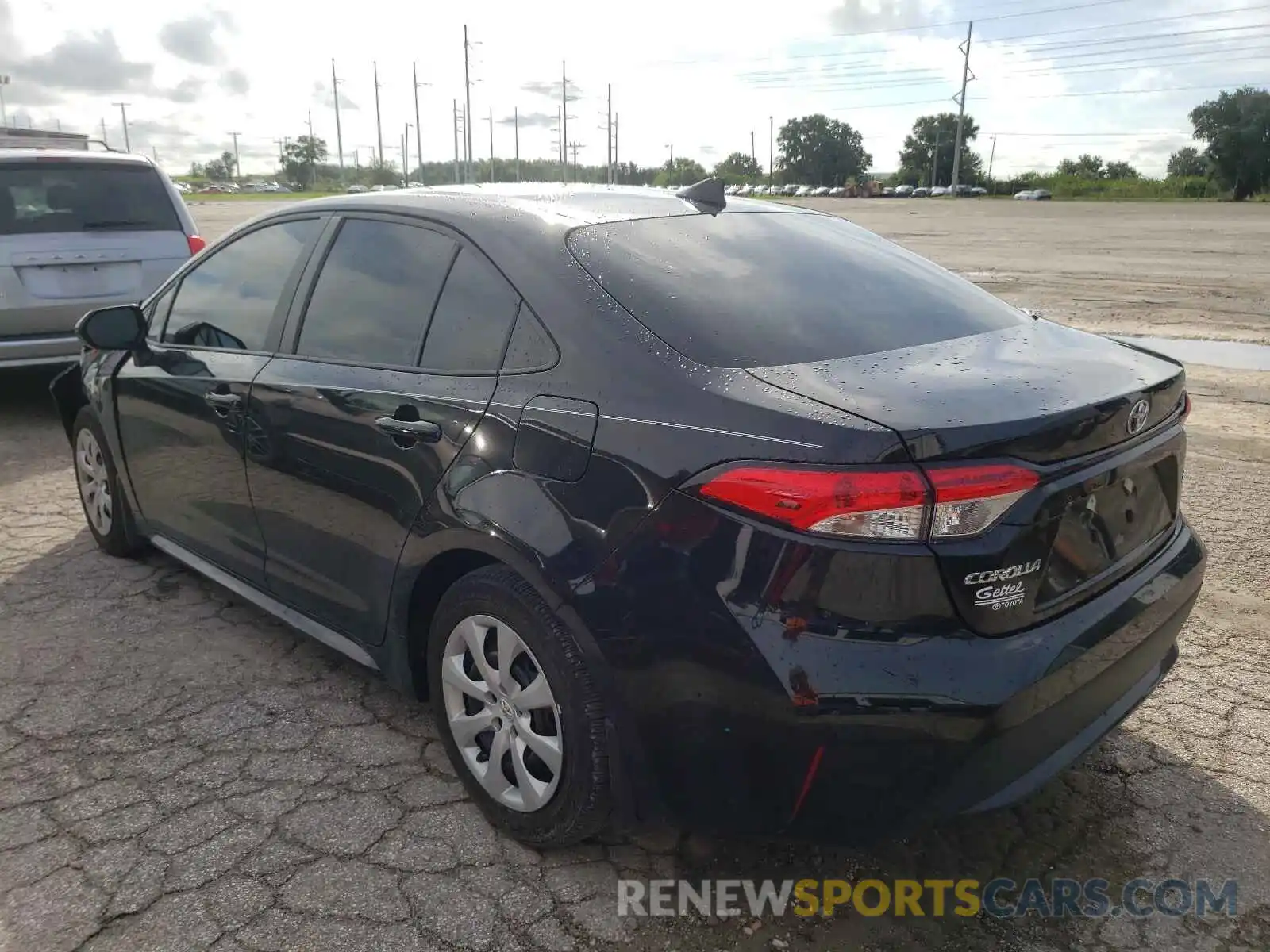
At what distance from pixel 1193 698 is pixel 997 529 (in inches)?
71.4

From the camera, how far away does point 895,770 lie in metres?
1.93

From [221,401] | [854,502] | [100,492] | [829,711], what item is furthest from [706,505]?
[100,492]

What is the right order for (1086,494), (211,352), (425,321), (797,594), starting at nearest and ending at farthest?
(797,594), (1086,494), (425,321), (211,352)

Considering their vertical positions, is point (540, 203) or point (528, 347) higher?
point (540, 203)

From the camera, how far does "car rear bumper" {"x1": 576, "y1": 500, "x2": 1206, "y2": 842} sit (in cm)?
189

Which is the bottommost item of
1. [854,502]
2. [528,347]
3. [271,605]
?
[271,605]

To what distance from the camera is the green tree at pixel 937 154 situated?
87750mm

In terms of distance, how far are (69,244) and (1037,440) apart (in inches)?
260

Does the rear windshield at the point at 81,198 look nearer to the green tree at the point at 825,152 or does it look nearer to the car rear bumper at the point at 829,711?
the car rear bumper at the point at 829,711

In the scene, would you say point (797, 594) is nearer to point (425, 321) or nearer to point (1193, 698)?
point (425, 321)

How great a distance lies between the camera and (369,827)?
102 inches

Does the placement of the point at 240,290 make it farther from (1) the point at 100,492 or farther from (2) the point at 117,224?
(2) the point at 117,224

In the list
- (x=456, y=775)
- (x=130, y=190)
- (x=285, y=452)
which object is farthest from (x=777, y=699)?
(x=130, y=190)

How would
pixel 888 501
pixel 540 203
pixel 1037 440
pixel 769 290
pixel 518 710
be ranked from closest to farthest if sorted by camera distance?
1. pixel 888 501
2. pixel 1037 440
3. pixel 518 710
4. pixel 769 290
5. pixel 540 203
